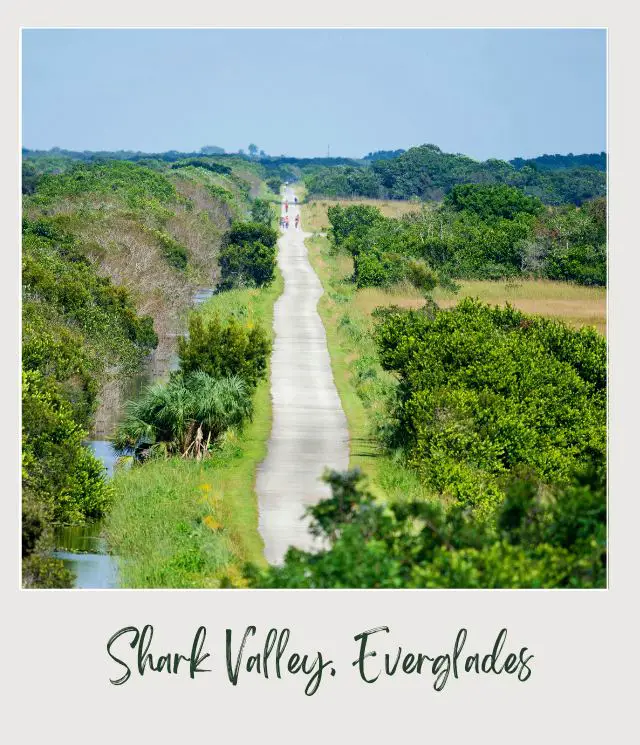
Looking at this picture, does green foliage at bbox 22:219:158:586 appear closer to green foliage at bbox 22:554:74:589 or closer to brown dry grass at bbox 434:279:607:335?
green foliage at bbox 22:554:74:589

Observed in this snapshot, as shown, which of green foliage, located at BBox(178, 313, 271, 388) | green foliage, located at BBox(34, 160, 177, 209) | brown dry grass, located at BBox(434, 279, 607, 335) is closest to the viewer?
green foliage, located at BBox(178, 313, 271, 388)

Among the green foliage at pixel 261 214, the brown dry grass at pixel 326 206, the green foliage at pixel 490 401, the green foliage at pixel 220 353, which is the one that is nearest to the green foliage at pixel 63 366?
the green foliage at pixel 220 353

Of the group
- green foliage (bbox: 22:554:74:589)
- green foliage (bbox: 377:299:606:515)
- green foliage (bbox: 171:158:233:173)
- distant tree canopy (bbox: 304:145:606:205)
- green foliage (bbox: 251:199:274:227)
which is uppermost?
green foliage (bbox: 171:158:233:173)

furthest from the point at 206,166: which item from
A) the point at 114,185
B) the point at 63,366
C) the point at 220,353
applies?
the point at 63,366

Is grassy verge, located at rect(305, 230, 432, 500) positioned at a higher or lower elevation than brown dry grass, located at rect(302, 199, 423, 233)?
lower

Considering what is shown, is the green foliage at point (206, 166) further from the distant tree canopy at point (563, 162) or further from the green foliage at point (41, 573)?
the green foliage at point (41, 573)

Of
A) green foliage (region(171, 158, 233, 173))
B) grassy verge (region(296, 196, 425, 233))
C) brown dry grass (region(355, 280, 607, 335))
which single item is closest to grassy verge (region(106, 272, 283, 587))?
brown dry grass (region(355, 280, 607, 335))

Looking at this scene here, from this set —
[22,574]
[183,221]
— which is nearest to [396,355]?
[22,574]

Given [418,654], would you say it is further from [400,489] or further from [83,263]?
[83,263]
